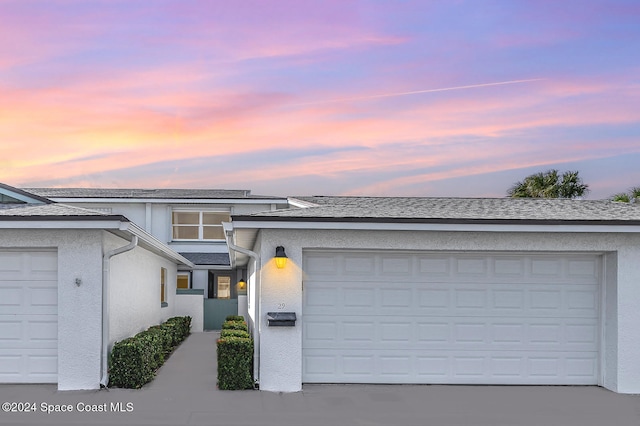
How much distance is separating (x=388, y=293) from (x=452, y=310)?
1.21 metres

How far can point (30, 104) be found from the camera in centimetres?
1884

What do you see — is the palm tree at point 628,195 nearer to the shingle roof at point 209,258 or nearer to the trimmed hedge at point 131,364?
the shingle roof at point 209,258

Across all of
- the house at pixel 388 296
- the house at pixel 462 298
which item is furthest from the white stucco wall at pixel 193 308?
the house at pixel 462 298

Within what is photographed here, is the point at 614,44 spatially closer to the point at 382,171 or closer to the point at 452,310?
the point at 382,171

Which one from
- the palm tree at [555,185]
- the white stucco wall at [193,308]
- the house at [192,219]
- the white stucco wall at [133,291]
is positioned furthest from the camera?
the palm tree at [555,185]

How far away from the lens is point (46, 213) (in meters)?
10.8

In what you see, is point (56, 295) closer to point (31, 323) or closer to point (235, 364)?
point (31, 323)

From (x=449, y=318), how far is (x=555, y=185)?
22696 mm

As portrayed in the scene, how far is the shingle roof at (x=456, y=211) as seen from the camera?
1059 cm

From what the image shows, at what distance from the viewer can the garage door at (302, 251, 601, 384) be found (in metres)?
11.0

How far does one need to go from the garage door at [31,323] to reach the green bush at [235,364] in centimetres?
297

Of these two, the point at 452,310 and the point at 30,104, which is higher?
the point at 30,104

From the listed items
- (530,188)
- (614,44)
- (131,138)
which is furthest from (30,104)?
(530,188)

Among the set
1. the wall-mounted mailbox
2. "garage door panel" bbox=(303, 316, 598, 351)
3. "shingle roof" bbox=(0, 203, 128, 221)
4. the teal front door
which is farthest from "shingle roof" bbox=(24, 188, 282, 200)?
the wall-mounted mailbox
